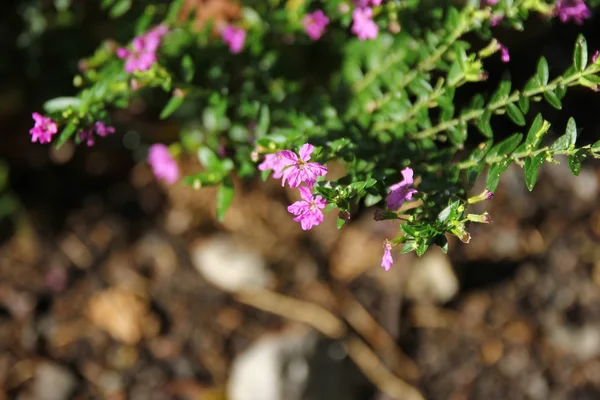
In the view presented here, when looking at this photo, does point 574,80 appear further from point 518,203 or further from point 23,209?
point 23,209

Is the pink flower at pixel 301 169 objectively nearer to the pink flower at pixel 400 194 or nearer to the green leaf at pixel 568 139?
the pink flower at pixel 400 194

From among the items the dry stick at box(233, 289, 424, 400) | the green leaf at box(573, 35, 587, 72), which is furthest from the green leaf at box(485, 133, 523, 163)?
the dry stick at box(233, 289, 424, 400)

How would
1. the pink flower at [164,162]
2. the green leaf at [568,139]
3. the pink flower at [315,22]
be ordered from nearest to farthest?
1. the green leaf at [568,139]
2. the pink flower at [315,22]
3. the pink flower at [164,162]

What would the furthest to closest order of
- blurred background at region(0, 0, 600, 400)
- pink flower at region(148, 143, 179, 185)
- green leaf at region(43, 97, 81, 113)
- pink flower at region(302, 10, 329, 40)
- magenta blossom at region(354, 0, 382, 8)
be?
blurred background at region(0, 0, 600, 400)
pink flower at region(148, 143, 179, 185)
pink flower at region(302, 10, 329, 40)
magenta blossom at region(354, 0, 382, 8)
green leaf at region(43, 97, 81, 113)

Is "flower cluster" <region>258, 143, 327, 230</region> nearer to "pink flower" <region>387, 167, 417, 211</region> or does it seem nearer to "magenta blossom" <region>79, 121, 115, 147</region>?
"pink flower" <region>387, 167, 417, 211</region>

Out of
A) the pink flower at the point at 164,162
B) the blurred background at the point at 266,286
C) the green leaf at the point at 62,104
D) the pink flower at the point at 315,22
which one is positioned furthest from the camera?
the blurred background at the point at 266,286

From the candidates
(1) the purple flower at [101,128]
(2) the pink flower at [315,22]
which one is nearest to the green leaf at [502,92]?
(2) the pink flower at [315,22]

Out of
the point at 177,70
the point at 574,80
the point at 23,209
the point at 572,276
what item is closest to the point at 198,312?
the point at 23,209
